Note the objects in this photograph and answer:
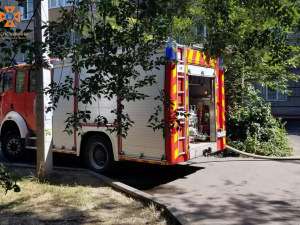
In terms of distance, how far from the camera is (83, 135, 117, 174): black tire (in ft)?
24.8

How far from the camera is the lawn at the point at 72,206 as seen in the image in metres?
4.54

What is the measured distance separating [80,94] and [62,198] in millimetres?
2375

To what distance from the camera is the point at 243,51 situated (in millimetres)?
5242

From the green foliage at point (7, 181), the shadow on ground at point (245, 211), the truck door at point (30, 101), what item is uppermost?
the truck door at point (30, 101)

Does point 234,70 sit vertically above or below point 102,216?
above

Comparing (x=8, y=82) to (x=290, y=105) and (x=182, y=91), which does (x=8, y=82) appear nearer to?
(x=182, y=91)

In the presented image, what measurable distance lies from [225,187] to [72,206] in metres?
3.15

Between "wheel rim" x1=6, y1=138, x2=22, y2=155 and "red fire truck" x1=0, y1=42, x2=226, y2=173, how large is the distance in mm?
27

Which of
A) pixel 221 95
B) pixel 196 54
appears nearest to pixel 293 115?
pixel 221 95

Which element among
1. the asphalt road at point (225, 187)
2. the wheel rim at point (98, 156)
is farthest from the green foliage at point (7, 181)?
the wheel rim at point (98, 156)

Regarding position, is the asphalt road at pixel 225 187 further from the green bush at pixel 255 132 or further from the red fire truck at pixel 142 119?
the green bush at pixel 255 132

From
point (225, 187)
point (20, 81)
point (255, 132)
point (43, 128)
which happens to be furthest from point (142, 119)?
point (255, 132)

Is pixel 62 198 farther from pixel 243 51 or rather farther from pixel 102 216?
pixel 243 51

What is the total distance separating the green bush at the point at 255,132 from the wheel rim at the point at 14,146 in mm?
6327
